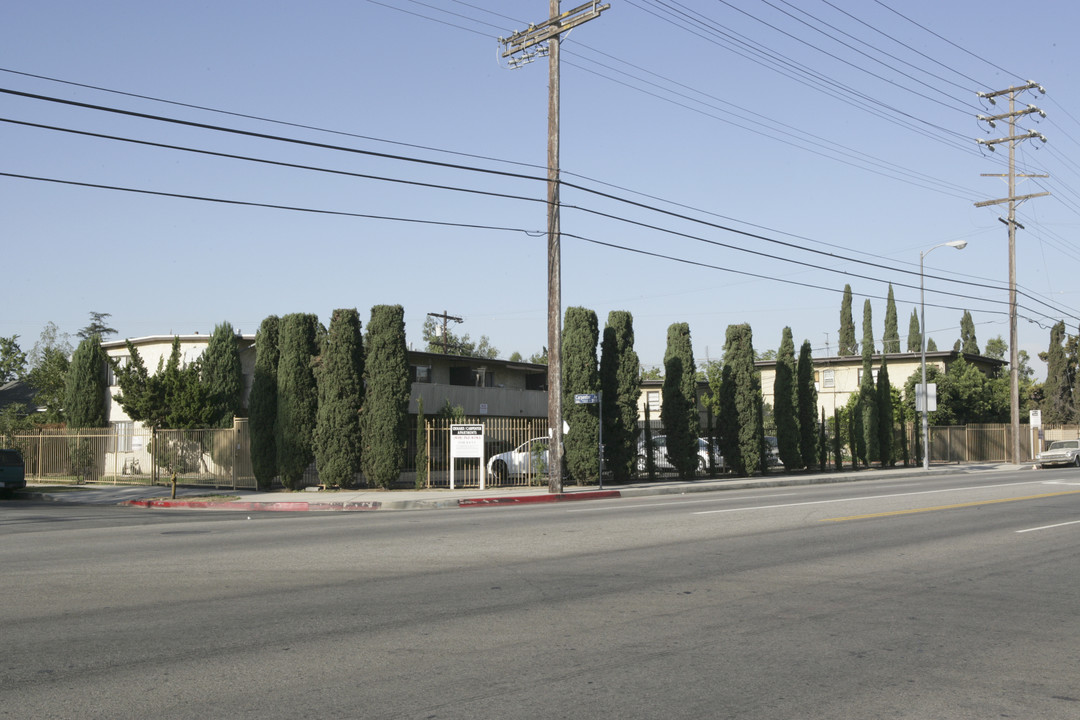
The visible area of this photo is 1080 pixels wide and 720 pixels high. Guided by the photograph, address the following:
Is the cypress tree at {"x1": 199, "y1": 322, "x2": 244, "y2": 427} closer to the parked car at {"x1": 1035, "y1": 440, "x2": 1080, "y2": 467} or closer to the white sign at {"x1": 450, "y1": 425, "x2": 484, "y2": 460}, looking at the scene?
the white sign at {"x1": 450, "y1": 425, "x2": 484, "y2": 460}

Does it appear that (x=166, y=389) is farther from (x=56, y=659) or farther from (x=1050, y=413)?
(x=1050, y=413)

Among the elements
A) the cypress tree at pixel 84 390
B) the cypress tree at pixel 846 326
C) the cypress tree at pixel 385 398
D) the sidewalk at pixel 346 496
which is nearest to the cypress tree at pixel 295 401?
the sidewalk at pixel 346 496

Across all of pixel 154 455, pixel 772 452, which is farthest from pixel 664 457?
pixel 154 455

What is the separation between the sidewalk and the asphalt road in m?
8.86

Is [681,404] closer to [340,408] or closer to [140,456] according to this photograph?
[340,408]

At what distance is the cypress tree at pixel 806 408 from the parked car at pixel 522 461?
1413 centimetres

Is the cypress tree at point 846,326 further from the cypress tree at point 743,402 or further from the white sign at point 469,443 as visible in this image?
the white sign at point 469,443

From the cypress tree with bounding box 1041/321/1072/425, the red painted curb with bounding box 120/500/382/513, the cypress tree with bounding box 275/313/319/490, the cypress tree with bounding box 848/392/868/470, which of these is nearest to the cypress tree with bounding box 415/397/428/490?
the cypress tree with bounding box 275/313/319/490

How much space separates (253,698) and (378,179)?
17.8m

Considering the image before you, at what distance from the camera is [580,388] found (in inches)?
1171

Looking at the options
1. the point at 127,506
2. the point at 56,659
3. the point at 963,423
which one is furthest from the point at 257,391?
the point at 963,423

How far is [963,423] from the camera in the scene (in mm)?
58469

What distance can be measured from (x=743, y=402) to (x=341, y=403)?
52.1 feet

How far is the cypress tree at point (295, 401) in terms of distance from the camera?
28.1 meters
